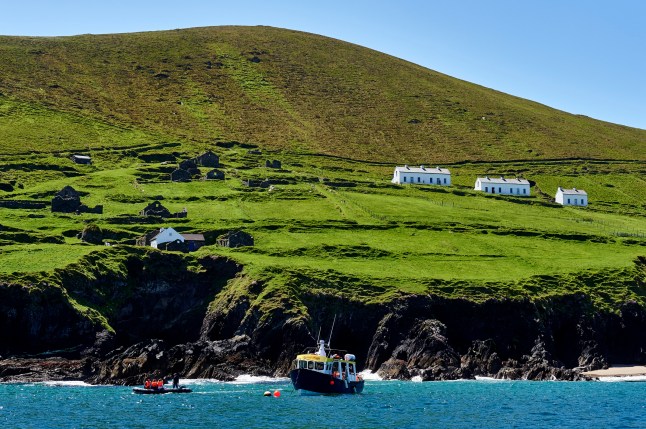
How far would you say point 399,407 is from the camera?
8019 centimetres

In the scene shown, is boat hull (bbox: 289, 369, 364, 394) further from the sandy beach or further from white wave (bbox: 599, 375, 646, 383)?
white wave (bbox: 599, 375, 646, 383)

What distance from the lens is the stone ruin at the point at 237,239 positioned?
142 metres

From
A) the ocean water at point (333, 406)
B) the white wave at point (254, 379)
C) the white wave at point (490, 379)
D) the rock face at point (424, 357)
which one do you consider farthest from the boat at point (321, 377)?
the white wave at point (490, 379)

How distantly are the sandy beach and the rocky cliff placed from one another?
172 centimetres

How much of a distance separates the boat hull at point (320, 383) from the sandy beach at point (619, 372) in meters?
33.3

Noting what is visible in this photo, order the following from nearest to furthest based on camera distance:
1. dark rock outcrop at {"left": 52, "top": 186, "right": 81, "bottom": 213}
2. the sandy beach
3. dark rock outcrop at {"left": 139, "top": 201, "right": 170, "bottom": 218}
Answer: the sandy beach
dark rock outcrop at {"left": 139, "top": 201, "right": 170, "bottom": 218}
dark rock outcrop at {"left": 52, "top": 186, "right": 81, "bottom": 213}

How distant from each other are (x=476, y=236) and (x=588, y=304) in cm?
3627

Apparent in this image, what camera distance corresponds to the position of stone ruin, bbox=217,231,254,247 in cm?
14150

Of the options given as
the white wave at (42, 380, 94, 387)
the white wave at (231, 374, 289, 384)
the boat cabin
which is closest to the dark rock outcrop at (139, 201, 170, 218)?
the white wave at (42, 380, 94, 387)

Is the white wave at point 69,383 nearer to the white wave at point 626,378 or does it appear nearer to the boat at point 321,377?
the boat at point 321,377

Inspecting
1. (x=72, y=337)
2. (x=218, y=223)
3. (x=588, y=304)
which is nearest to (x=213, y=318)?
(x=72, y=337)

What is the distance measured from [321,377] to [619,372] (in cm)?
4190

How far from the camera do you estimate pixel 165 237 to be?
462 feet

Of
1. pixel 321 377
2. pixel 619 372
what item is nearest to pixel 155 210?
pixel 321 377
